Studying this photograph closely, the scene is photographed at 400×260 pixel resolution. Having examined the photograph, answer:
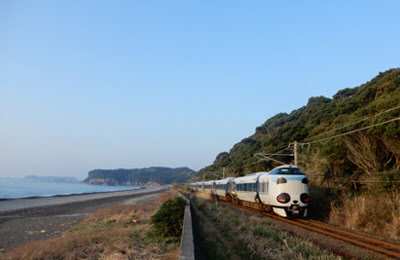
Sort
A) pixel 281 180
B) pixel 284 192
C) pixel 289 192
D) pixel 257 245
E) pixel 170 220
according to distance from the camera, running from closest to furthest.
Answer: pixel 257 245
pixel 170 220
pixel 289 192
pixel 284 192
pixel 281 180

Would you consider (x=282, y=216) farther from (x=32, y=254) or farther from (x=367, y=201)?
(x=32, y=254)

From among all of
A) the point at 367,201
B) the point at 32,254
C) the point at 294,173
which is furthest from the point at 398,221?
the point at 32,254

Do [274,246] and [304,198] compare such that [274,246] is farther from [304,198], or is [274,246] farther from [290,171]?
[290,171]

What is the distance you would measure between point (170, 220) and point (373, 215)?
829cm

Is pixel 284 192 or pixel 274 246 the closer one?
pixel 274 246

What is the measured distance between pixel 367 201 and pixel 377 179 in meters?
2.50

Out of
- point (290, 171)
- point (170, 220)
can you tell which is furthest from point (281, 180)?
point (170, 220)

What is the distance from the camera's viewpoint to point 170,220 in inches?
530

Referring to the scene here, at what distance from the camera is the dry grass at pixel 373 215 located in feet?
37.4

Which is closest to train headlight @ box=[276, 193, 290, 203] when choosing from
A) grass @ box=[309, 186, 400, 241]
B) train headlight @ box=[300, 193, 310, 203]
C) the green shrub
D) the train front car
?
the train front car

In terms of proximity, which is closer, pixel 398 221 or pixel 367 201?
pixel 398 221

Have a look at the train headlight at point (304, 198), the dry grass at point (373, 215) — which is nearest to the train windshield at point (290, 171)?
the train headlight at point (304, 198)

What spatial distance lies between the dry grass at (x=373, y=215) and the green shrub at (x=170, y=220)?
24.1 feet

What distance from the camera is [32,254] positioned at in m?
9.20
